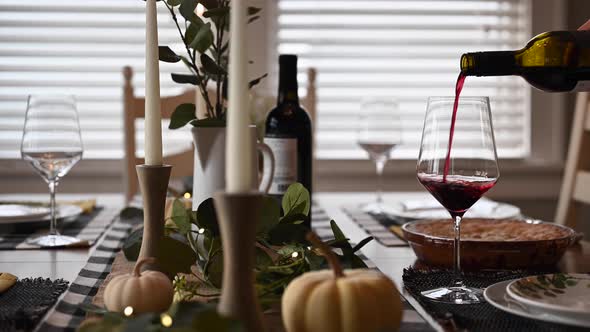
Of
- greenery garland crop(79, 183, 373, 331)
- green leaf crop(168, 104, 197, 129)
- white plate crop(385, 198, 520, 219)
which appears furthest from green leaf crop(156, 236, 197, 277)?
white plate crop(385, 198, 520, 219)

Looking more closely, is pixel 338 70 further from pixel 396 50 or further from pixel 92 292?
pixel 92 292

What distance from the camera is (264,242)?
0.90 meters

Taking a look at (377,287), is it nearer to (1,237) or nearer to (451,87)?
(1,237)

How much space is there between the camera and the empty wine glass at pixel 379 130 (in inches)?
69.8

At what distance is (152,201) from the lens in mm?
834

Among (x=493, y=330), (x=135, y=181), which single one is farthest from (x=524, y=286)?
(x=135, y=181)

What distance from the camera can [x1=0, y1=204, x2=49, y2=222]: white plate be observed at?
1.39 meters

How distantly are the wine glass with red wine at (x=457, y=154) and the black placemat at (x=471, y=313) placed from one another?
0.16 ft

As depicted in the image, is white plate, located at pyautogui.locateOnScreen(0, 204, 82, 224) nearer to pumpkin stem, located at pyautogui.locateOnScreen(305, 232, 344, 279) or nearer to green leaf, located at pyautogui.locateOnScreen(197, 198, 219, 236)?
green leaf, located at pyautogui.locateOnScreen(197, 198, 219, 236)

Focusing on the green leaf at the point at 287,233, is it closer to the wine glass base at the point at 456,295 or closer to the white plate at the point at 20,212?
the wine glass base at the point at 456,295

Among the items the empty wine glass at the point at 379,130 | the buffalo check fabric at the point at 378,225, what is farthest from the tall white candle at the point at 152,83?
the empty wine glass at the point at 379,130

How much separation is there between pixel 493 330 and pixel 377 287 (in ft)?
0.55

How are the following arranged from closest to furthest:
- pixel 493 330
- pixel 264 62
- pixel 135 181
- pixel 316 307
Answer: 1. pixel 316 307
2. pixel 493 330
3. pixel 135 181
4. pixel 264 62

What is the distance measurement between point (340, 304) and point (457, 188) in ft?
1.15
